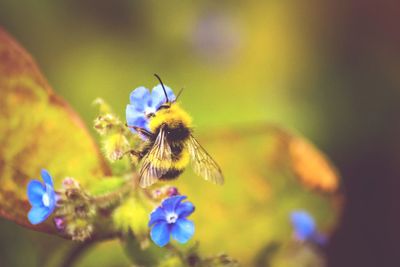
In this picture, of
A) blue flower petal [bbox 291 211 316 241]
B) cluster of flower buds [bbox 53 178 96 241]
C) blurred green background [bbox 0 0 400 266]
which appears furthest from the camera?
blurred green background [bbox 0 0 400 266]

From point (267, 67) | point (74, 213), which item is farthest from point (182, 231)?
point (267, 67)

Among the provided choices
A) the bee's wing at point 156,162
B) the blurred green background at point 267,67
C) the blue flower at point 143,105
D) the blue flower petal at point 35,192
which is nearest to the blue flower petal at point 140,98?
the blue flower at point 143,105

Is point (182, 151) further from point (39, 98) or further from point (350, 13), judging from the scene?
point (350, 13)

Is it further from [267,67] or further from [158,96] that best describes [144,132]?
[267,67]

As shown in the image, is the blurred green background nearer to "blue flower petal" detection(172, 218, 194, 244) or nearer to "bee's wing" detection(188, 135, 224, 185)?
"bee's wing" detection(188, 135, 224, 185)

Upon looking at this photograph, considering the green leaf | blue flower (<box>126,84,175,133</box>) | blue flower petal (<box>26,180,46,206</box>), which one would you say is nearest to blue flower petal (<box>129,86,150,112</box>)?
blue flower (<box>126,84,175,133</box>)

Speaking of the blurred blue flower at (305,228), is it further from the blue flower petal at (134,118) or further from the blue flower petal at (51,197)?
the blue flower petal at (51,197)
